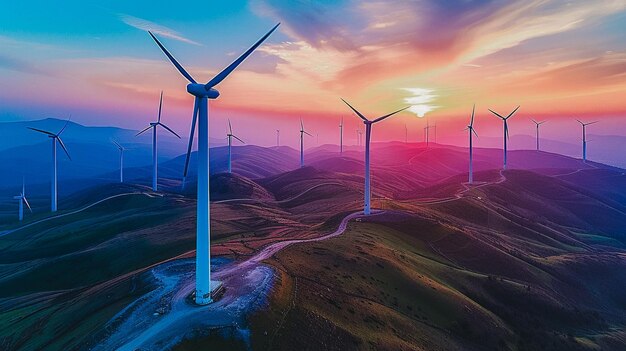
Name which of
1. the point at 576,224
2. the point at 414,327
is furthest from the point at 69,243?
the point at 576,224

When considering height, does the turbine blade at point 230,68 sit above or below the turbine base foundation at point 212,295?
above

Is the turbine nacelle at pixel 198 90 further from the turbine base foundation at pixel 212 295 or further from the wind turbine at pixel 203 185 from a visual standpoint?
the turbine base foundation at pixel 212 295

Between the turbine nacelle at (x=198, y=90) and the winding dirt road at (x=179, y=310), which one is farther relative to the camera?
the turbine nacelle at (x=198, y=90)

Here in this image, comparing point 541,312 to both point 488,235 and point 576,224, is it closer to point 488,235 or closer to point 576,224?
point 488,235

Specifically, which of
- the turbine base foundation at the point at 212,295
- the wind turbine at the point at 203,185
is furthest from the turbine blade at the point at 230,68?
the turbine base foundation at the point at 212,295

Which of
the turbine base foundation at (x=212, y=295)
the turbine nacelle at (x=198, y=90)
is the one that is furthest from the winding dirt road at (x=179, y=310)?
the turbine nacelle at (x=198, y=90)

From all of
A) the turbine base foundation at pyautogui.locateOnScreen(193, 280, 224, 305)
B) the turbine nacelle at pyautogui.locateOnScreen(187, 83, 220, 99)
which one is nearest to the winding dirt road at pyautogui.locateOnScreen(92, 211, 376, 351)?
the turbine base foundation at pyautogui.locateOnScreen(193, 280, 224, 305)

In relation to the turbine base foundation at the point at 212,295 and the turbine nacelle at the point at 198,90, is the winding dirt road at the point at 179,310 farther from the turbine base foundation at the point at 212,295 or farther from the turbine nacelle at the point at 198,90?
the turbine nacelle at the point at 198,90

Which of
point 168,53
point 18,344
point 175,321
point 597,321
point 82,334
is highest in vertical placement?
point 168,53

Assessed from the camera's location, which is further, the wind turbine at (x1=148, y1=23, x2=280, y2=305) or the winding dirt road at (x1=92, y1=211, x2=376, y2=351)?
the wind turbine at (x1=148, y1=23, x2=280, y2=305)

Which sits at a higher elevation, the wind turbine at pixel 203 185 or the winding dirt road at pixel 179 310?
the wind turbine at pixel 203 185

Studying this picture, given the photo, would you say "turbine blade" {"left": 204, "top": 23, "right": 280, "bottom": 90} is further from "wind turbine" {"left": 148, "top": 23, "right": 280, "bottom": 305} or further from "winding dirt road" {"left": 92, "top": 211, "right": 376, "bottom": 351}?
"winding dirt road" {"left": 92, "top": 211, "right": 376, "bottom": 351}
